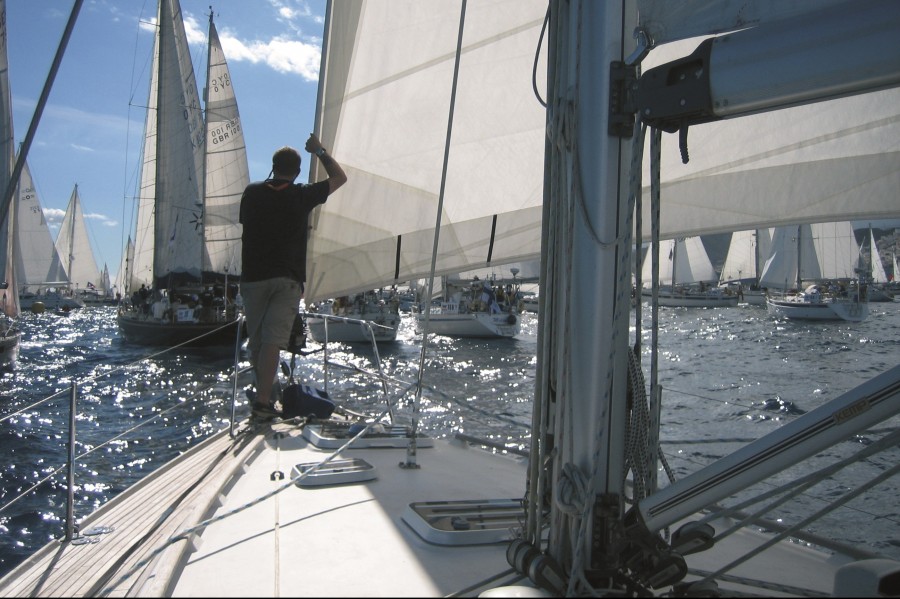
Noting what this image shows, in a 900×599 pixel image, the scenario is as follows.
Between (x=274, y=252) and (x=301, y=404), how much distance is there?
926 millimetres

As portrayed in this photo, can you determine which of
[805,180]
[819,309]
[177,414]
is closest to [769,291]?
[819,309]

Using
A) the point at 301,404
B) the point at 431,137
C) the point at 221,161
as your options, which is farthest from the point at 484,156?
the point at 221,161

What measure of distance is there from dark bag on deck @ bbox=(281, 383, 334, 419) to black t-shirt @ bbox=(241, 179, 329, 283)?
2.36 ft

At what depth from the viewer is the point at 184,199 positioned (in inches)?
1028

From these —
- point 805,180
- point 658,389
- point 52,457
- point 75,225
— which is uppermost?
point 75,225

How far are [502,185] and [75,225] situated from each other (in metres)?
64.9

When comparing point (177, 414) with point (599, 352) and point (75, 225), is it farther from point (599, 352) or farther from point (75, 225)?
point (75, 225)

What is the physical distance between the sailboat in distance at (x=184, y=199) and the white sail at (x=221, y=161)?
4 cm

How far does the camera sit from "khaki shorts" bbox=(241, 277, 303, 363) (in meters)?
3.40

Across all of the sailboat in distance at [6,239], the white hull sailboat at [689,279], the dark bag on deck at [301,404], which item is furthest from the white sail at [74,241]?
the dark bag on deck at [301,404]

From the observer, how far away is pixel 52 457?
303 inches

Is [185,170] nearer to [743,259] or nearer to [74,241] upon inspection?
[74,241]

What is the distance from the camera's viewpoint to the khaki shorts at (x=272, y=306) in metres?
3.40

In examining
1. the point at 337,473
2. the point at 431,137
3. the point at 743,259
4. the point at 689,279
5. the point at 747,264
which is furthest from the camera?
the point at 689,279
